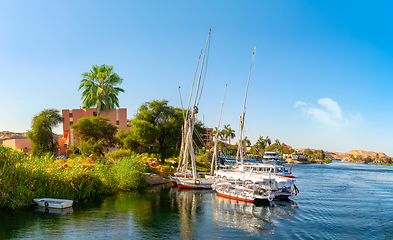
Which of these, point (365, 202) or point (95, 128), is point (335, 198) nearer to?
point (365, 202)

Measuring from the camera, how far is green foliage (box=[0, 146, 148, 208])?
2734 cm

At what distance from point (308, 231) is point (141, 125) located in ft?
160

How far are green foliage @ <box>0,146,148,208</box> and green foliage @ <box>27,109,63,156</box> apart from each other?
2592cm

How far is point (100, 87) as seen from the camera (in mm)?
61938

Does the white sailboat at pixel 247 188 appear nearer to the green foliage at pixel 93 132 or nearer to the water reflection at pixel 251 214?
the water reflection at pixel 251 214

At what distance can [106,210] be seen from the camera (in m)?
29.7

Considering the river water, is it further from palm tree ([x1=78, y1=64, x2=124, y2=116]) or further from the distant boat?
palm tree ([x1=78, y1=64, x2=124, y2=116])

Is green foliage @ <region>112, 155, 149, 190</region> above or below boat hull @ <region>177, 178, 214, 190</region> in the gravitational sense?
above

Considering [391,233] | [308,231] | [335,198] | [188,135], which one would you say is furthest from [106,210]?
[335,198]

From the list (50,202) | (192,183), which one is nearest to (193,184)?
(192,183)

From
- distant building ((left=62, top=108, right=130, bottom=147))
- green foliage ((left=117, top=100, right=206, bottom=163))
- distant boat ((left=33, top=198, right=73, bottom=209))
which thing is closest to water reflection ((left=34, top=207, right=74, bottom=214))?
distant boat ((left=33, top=198, right=73, bottom=209))

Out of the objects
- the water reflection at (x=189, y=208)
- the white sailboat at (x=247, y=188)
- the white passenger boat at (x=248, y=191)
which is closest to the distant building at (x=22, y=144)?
the water reflection at (x=189, y=208)

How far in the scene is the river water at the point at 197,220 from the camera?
22219 millimetres

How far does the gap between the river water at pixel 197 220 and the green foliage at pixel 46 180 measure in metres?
1.67
